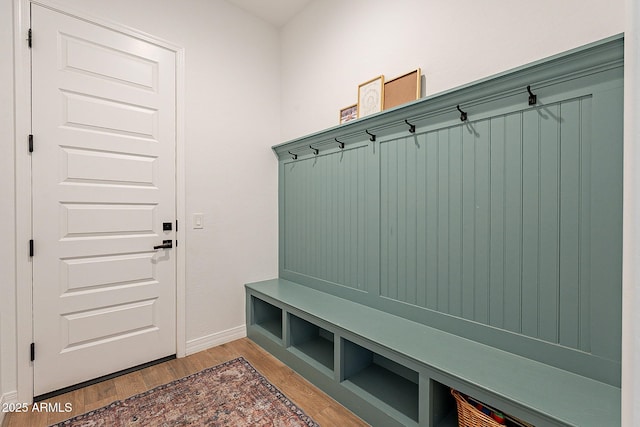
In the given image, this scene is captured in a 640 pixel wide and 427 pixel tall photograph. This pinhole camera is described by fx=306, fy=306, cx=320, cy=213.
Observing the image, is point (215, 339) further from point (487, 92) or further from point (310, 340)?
point (487, 92)

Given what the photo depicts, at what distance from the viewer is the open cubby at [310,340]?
2172mm

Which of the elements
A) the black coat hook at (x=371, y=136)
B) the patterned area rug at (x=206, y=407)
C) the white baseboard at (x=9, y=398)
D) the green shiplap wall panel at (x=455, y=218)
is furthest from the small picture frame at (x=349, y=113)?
the white baseboard at (x=9, y=398)

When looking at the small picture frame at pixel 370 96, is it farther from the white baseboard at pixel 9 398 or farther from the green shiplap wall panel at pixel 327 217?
the white baseboard at pixel 9 398

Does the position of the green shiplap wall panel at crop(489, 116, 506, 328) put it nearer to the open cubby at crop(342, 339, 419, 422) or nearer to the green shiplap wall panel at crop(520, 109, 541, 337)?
the green shiplap wall panel at crop(520, 109, 541, 337)

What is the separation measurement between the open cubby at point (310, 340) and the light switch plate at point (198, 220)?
106 centimetres

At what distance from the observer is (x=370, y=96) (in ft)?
7.18

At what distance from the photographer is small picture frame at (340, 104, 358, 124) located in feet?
7.64

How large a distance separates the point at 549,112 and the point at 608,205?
466 millimetres

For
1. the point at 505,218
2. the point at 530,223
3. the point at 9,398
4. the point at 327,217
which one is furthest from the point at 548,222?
the point at 9,398

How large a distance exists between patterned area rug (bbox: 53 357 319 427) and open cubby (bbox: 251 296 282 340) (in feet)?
1.99

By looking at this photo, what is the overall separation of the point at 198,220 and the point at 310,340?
1328 millimetres

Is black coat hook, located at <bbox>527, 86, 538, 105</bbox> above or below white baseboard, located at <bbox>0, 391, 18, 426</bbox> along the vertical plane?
above

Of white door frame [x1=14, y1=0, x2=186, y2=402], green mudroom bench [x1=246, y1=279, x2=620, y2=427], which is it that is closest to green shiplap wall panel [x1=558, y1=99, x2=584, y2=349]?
green mudroom bench [x1=246, y1=279, x2=620, y2=427]

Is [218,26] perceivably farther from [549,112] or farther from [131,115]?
[549,112]
